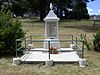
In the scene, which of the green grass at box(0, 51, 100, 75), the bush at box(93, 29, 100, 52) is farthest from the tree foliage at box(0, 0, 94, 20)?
the green grass at box(0, 51, 100, 75)

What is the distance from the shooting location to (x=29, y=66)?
1097 cm

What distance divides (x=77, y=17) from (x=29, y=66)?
64.6 metres

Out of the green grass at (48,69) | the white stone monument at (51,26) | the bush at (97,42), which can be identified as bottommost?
the green grass at (48,69)

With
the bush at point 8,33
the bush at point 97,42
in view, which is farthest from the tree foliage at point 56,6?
the bush at point 8,33

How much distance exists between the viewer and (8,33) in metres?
13.6

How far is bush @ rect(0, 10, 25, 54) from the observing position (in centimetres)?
1352

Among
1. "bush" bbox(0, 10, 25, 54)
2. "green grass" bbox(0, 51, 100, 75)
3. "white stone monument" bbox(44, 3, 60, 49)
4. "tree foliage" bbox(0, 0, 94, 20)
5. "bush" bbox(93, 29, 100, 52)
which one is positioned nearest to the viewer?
"green grass" bbox(0, 51, 100, 75)

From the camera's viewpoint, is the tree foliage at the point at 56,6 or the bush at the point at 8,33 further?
A: the tree foliage at the point at 56,6

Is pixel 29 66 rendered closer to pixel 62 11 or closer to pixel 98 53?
pixel 98 53

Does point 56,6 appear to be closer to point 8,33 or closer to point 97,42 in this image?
point 97,42

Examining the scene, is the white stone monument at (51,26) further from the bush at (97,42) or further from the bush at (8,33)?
the bush at (97,42)

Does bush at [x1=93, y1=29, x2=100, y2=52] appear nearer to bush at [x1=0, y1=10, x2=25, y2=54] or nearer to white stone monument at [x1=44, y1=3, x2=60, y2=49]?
white stone monument at [x1=44, y1=3, x2=60, y2=49]

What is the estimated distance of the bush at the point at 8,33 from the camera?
532 inches

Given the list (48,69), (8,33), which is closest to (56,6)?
(8,33)
